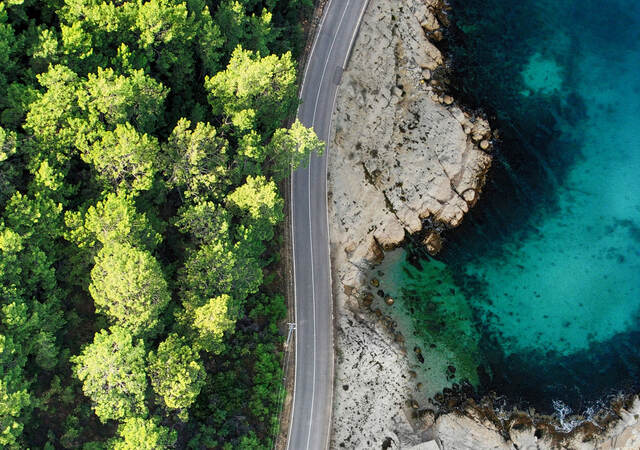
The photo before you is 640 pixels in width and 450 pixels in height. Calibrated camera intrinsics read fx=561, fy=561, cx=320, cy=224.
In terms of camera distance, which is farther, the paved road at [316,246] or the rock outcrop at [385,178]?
the rock outcrop at [385,178]

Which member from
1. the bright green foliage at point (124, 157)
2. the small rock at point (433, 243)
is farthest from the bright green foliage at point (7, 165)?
the small rock at point (433, 243)

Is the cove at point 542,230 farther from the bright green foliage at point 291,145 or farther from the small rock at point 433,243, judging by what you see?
the bright green foliage at point 291,145

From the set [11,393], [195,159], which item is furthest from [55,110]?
[11,393]

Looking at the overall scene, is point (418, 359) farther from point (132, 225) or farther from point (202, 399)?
point (132, 225)

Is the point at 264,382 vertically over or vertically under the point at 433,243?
under

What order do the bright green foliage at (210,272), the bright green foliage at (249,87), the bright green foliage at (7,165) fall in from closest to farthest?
1. the bright green foliage at (7,165)
2. the bright green foliage at (210,272)
3. the bright green foliage at (249,87)

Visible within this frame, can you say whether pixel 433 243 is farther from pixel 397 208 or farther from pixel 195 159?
pixel 195 159

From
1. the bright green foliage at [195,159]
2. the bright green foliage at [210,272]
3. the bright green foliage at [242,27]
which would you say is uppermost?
the bright green foliage at [242,27]
